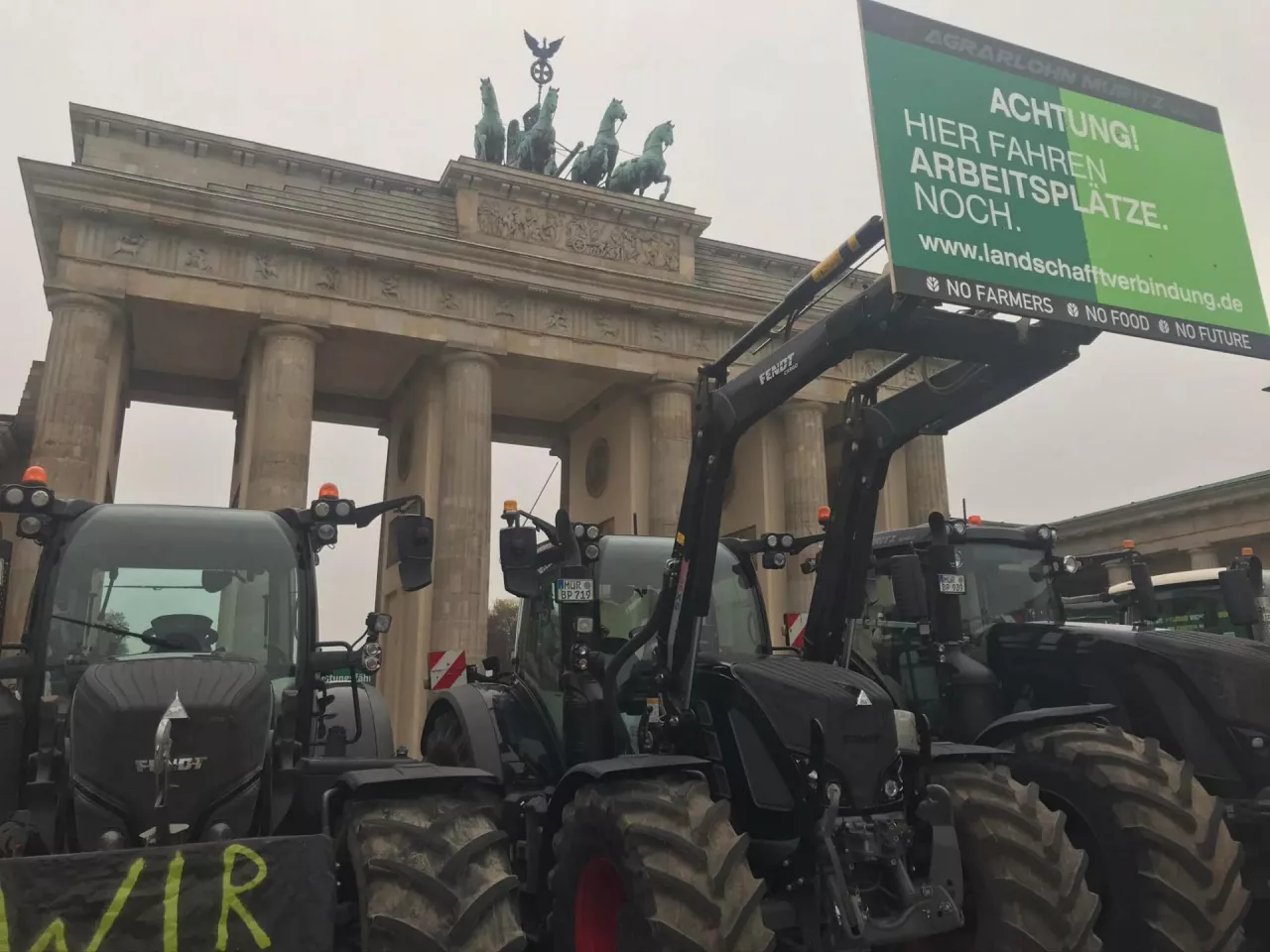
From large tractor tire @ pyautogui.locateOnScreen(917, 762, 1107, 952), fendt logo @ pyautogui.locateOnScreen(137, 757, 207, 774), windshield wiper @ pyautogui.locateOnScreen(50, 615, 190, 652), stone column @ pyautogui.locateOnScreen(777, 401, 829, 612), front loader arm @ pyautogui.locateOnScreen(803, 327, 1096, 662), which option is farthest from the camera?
stone column @ pyautogui.locateOnScreen(777, 401, 829, 612)

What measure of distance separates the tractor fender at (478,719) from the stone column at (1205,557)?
1405 inches

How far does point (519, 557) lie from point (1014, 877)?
3022 mm

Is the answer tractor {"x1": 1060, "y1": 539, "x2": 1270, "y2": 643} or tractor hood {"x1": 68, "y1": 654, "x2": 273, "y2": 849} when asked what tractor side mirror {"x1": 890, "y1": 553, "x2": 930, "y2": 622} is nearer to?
tractor hood {"x1": 68, "y1": 654, "x2": 273, "y2": 849}

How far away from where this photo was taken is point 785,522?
3084 centimetres

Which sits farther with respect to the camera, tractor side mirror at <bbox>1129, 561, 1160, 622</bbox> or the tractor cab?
tractor side mirror at <bbox>1129, 561, 1160, 622</bbox>

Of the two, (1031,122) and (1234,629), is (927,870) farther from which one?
(1234,629)

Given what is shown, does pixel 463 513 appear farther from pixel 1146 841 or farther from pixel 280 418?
pixel 1146 841

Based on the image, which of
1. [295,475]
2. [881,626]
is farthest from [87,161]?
[881,626]

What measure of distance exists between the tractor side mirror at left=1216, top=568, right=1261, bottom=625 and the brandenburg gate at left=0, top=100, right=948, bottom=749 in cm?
1342

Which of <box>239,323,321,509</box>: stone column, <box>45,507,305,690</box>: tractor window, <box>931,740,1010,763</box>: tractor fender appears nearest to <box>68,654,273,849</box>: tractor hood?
<box>45,507,305,690</box>: tractor window

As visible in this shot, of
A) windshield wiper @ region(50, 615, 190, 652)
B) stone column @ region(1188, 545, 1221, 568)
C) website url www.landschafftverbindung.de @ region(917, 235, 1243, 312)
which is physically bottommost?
windshield wiper @ region(50, 615, 190, 652)

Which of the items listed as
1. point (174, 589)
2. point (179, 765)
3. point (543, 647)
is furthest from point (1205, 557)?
point (179, 765)

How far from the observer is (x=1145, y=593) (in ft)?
24.4

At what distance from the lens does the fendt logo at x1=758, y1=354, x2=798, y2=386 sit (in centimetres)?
465
